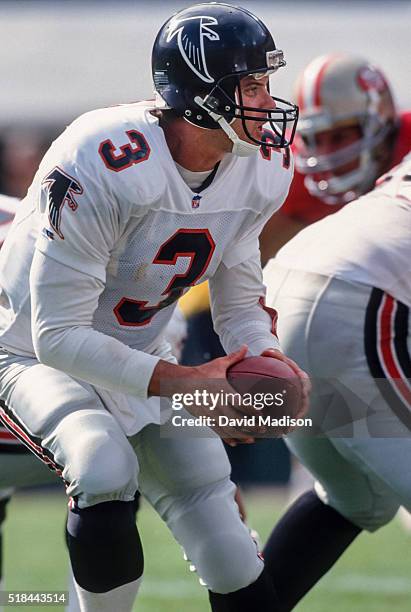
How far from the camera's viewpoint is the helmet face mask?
4.70m

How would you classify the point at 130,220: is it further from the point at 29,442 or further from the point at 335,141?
the point at 335,141

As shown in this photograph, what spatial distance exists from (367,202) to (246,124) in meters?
0.57

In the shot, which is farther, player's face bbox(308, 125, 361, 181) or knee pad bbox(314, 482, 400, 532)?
player's face bbox(308, 125, 361, 181)

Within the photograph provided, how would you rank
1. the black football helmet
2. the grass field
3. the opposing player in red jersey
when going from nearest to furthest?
the black football helmet → the grass field → the opposing player in red jersey

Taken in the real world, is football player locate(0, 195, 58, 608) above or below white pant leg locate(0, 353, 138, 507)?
below

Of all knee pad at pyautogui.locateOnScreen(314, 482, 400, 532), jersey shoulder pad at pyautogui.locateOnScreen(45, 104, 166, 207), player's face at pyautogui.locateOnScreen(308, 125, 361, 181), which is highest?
jersey shoulder pad at pyautogui.locateOnScreen(45, 104, 166, 207)

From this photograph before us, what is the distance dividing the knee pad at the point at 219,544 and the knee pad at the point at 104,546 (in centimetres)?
→ 20

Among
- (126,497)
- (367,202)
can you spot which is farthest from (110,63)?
(126,497)

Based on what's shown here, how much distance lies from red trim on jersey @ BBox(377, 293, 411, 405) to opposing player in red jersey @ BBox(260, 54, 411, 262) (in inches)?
62.2

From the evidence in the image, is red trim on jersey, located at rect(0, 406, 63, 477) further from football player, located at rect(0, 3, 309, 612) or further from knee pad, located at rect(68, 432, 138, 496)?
knee pad, located at rect(68, 432, 138, 496)

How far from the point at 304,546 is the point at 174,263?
983mm

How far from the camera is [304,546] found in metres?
3.40

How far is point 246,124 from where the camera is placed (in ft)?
9.22

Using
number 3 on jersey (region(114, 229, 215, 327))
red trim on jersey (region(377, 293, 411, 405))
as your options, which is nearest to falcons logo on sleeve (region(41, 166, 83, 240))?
number 3 on jersey (region(114, 229, 215, 327))
